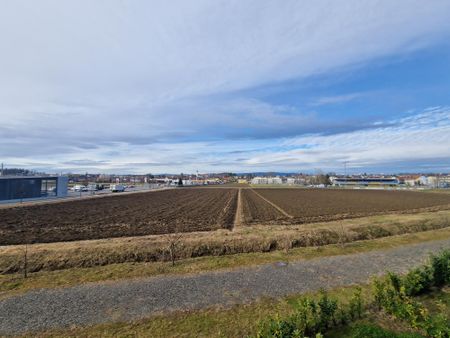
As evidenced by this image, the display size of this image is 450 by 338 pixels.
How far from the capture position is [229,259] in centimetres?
1288

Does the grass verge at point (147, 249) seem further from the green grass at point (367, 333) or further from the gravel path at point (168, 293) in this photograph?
the green grass at point (367, 333)

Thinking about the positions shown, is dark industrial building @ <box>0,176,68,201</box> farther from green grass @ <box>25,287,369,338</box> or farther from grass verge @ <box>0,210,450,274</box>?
green grass @ <box>25,287,369,338</box>

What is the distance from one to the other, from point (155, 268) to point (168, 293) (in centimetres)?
283

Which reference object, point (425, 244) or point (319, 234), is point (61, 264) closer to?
point (319, 234)

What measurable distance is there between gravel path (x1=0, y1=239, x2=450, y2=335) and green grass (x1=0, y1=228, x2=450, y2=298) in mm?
678

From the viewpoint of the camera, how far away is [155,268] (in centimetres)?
1141

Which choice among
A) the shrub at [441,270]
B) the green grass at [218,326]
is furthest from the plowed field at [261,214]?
the green grass at [218,326]

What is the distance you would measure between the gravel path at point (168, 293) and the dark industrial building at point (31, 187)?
4375 cm

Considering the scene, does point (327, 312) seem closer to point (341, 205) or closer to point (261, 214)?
point (261, 214)

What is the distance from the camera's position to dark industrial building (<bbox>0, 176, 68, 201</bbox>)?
42.5 metres

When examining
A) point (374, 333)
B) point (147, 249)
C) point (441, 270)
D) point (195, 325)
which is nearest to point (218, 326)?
point (195, 325)

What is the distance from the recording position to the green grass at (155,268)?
9.92 metres

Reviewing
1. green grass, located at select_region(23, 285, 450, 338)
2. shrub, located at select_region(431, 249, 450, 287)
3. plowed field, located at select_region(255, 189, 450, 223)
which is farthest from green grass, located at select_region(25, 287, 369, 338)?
plowed field, located at select_region(255, 189, 450, 223)

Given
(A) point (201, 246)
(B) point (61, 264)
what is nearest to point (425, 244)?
(A) point (201, 246)
